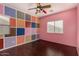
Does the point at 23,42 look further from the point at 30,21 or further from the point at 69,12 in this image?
the point at 69,12

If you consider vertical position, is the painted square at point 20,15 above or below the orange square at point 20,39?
above

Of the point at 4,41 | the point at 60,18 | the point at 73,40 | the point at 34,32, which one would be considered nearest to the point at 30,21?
the point at 34,32

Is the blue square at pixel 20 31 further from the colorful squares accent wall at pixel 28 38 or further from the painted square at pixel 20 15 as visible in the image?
the painted square at pixel 20 15

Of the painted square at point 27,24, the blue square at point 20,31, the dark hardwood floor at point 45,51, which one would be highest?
the painted square at point 27,24

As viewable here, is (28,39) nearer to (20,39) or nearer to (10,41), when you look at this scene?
(20,39)

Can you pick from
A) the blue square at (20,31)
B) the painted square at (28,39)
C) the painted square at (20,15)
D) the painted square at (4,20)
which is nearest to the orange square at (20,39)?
the blue square at (20,31)

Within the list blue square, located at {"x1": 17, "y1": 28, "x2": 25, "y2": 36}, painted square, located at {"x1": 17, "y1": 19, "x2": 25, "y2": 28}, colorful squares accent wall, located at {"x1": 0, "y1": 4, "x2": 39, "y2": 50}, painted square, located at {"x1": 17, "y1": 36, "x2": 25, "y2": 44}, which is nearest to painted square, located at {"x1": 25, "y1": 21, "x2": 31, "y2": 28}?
colorful squares accent wall, located at {"x1": 0, "y1": 4, "x2": 39, "y2": 50}

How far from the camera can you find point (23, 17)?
4668mm

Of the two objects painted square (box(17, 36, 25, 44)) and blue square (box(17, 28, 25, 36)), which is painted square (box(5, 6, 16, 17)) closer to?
blue square (box(17, 28, 25, 36))

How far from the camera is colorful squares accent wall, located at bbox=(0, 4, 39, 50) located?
3.56m

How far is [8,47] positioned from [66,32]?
2158 millimetres

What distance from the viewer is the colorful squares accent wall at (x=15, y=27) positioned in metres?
3.56

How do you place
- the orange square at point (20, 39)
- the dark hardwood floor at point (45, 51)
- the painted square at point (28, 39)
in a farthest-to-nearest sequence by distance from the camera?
the painted square at point (28, 39) < the orange square at point (20, 39) < the dark hardwood floor at point (45, 51)

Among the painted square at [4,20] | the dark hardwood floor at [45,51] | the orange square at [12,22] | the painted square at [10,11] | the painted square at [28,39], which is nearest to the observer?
the dark hardwood floor at [45,51]
